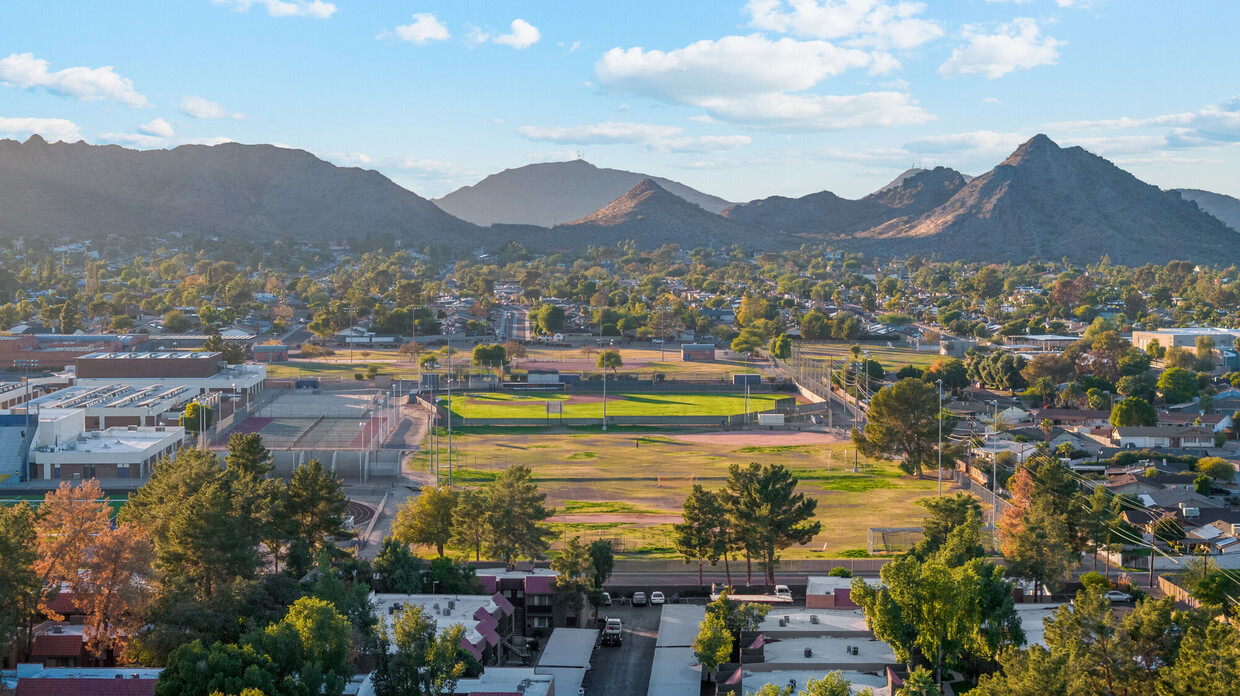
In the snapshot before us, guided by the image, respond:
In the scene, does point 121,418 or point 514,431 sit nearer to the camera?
point 121,418

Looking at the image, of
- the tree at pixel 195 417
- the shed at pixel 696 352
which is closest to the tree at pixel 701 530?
the tree at pixel 195 417

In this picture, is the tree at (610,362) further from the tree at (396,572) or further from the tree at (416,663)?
the tree at (416,663)

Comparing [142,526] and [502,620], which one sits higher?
[142,526]

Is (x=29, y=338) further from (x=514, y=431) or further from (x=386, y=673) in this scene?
(x=386, y=673)

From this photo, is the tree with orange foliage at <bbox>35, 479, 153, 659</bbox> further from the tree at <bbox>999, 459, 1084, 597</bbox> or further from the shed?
the shed

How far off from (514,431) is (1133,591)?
31.5m

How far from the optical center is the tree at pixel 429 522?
2944 centimetres

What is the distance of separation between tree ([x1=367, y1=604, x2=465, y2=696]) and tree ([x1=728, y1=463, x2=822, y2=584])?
11059 millimetres

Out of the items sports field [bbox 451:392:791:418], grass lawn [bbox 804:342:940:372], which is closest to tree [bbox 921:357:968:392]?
sports field [bbox 451:392:791:418]

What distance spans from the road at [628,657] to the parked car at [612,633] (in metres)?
0.11

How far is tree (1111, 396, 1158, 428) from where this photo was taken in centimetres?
5009

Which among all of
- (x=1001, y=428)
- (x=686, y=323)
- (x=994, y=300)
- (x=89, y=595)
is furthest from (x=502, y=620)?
(x=994, y=300)

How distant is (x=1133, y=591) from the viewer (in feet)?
87.0

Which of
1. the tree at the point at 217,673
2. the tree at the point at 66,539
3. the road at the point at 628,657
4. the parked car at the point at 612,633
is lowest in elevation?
the road at the point at 628,657
